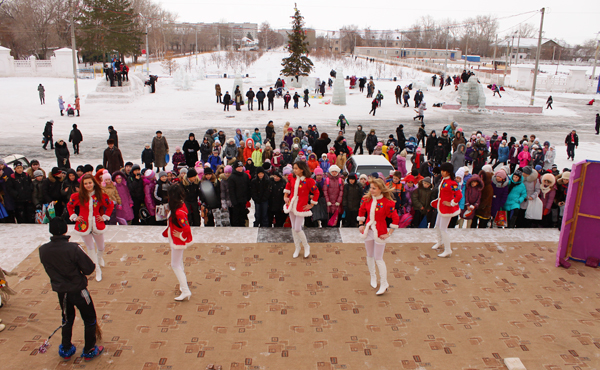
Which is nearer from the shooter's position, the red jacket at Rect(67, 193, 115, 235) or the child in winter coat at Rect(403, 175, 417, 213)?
the red jacket at Rect(67, 193, 115, 235)

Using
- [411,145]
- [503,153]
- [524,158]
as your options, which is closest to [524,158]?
[524,158]

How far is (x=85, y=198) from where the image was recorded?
5.90 m

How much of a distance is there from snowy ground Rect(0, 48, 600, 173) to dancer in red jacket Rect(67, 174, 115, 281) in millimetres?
10712

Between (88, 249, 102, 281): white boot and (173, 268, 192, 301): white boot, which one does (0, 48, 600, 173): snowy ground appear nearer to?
(88, 249, 102, 281): white boot

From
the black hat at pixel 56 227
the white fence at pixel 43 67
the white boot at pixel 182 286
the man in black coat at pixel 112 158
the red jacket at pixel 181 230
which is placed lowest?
the white boot at pixel 182 286

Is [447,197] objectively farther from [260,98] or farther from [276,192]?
[260,98]

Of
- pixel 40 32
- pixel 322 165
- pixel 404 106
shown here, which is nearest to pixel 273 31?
pixel 40 32

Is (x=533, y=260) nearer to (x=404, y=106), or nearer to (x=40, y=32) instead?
(x=404, y=106)

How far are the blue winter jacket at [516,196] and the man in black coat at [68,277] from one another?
762 centimetres

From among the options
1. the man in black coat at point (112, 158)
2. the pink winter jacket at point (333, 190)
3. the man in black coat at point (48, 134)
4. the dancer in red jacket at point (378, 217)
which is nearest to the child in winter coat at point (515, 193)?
the pink winter jacket at point (333, 190)

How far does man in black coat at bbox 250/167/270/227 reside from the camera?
8.34 m

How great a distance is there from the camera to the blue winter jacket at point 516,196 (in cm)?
840

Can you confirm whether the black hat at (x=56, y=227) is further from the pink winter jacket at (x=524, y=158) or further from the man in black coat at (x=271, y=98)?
the man in black coat at (x=271, y=98)

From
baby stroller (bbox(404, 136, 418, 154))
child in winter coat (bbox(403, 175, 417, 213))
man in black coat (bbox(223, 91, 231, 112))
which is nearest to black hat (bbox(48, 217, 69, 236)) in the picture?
child in winter coat (bbox(403, 175, 417, 213))
